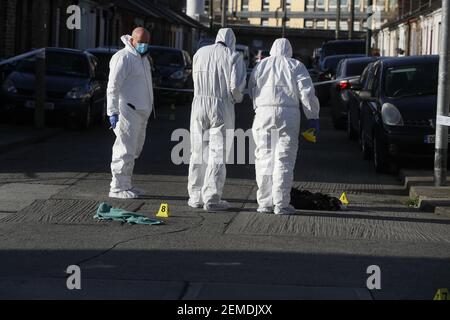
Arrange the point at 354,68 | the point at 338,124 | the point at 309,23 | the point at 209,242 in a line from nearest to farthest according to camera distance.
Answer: the point at 209,242 → the point at 338,124 → the point at 354,68 → the point at 309,23

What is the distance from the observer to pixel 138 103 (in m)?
13.0

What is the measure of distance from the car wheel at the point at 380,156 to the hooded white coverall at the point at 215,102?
14.5ft

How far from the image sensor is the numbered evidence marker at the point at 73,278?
26.1 ft

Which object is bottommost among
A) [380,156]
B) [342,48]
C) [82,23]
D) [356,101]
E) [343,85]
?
[380,156]

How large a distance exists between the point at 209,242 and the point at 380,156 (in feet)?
21.6

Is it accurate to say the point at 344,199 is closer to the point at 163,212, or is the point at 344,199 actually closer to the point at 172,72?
the point at 163,212

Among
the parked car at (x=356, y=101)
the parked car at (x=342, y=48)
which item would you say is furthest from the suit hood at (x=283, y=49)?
the parked car at (x=342, y=48)

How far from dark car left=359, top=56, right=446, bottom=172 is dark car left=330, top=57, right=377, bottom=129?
438cm

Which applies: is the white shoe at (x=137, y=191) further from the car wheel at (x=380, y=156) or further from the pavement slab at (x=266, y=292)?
the pavement slab at (x=266, y=292)

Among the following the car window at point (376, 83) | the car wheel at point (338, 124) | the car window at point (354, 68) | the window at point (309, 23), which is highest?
the window at point (309, 23)

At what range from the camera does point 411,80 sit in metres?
17.1

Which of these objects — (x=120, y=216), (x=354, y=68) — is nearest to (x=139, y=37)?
(x=120, y=216)

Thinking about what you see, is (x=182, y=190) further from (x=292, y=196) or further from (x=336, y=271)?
(x=336, y=271)
